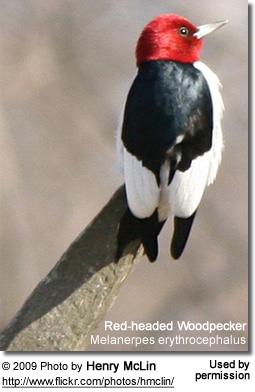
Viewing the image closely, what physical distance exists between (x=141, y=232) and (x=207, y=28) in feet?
1.59

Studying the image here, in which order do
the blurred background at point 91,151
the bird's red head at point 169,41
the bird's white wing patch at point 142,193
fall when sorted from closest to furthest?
1. the bird's white wing patch at point 142,193
2. the bird's red head at point 169,41
3. the blurred background at point 91,151

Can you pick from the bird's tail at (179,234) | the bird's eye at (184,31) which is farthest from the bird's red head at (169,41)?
the bird's tail at (179,234)

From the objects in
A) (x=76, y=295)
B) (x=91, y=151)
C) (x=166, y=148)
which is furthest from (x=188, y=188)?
(x=91, y=151)

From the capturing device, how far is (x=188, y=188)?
2248mm

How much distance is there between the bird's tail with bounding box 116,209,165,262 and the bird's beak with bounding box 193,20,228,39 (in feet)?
1.39

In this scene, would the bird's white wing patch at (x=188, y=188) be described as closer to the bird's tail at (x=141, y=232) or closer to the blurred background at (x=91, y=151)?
the bird's tail at (x=141, y=232)

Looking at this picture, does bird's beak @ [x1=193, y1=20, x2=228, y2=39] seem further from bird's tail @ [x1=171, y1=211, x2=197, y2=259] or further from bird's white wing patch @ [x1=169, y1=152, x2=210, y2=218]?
bird's tail @ [x1=171, y1=211, x2=197, y2=259]

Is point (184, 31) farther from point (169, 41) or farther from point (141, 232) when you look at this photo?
point (141, 232)

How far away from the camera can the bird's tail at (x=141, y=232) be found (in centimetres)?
223

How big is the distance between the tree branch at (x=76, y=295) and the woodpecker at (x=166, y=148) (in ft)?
0.13

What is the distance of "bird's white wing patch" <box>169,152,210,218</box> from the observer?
87.8 inches

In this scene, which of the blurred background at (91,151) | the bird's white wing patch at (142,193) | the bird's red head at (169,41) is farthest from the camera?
the blurred background at (91,151)
